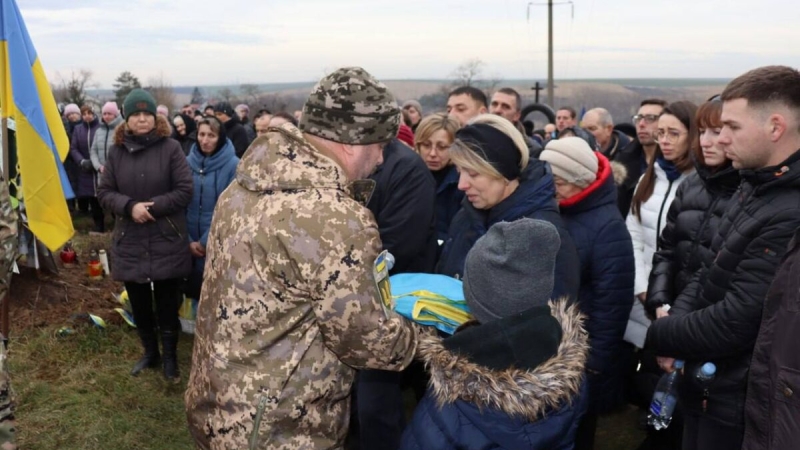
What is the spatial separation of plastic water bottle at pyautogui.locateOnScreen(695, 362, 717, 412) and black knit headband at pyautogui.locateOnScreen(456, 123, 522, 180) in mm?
1009

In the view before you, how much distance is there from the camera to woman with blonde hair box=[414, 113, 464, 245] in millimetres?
4121

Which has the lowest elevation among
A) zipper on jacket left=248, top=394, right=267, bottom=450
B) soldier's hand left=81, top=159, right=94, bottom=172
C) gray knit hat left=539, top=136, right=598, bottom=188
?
zipper on jacket left=248, top=394, right=267, bottom=450

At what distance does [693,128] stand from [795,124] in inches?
64.8

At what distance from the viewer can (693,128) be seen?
3.68m

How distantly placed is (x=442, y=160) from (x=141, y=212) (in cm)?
204

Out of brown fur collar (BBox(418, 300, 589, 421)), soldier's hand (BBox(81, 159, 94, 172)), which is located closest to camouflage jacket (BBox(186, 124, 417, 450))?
brown fur collar (BBox(418, 300, 589, 421))

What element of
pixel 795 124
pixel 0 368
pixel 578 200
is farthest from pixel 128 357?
pixel 795 124

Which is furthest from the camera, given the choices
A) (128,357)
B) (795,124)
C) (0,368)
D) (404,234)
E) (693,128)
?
(128,357)

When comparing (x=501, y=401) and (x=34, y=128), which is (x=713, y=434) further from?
(x=34, y=128)

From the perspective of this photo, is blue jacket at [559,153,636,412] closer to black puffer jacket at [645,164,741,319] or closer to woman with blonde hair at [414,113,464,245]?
black puffer jacket at [645,164,741,319]

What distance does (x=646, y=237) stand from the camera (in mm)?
3873

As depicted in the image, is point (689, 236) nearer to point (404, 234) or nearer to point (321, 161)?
point (404, 234)

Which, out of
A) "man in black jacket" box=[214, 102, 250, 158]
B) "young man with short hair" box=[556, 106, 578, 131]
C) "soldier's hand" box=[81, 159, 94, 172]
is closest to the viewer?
"young man with short hair" box=[556, 106, 578, 131]

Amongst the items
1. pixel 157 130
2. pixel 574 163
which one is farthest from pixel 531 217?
pixel 157 130
